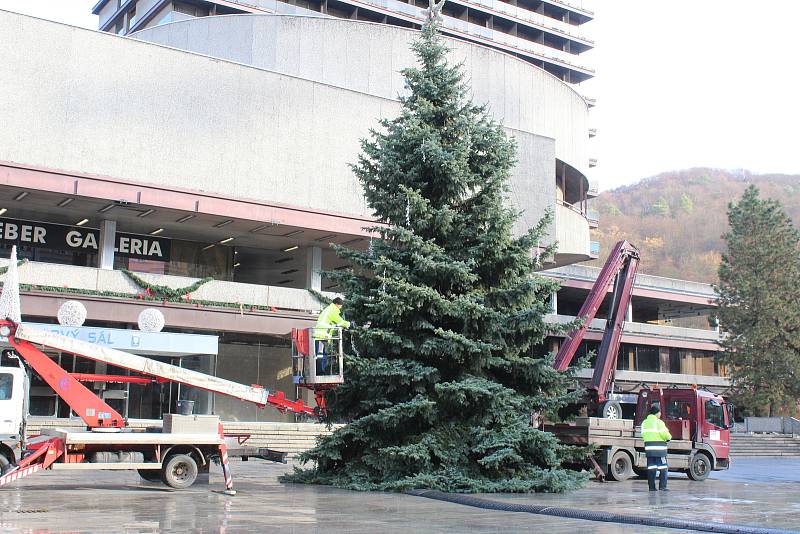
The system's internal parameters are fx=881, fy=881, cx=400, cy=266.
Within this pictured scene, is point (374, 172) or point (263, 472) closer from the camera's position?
point (374, 172)

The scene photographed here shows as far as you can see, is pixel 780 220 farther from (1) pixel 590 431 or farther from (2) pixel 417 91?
(2) pixel 417 91

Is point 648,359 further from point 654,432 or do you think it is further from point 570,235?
point 654,432

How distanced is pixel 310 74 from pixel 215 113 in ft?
37.4

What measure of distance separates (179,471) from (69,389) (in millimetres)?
2718

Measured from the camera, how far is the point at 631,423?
24719 millimetres

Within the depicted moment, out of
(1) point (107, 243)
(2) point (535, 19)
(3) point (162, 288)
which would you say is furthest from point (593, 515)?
(2) point (535, 19)

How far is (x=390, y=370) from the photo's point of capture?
1831 centimetres

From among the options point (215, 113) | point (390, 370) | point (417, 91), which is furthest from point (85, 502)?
point (215, 113)

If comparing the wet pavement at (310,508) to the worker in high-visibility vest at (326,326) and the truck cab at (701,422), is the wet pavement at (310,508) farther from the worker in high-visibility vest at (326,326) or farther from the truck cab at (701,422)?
the truck cab at (701,422)

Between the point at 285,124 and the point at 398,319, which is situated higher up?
the point at 285,124

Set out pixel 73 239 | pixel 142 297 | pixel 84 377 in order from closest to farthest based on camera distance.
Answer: pixel 84 377, pixel 142 297, pixel 73 239

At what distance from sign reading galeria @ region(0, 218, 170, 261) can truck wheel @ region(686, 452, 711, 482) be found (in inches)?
1006

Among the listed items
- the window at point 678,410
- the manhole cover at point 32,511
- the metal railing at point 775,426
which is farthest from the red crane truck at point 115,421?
the metal railing at point 775,426

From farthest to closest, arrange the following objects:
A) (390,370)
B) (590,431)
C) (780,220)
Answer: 1. (780,220)
2. (590,431)
3. (390,370)
